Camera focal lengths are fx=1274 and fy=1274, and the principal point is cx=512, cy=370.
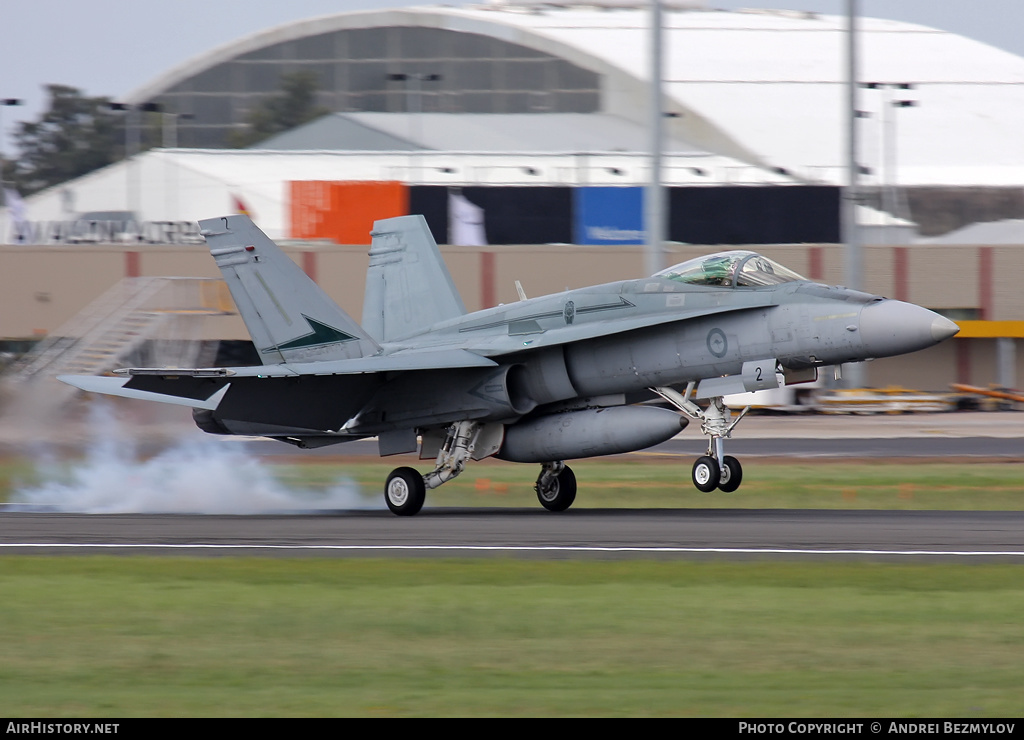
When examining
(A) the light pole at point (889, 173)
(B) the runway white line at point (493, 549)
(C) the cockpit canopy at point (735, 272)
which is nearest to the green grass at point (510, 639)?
(B) the runway white line at point (493, 549)

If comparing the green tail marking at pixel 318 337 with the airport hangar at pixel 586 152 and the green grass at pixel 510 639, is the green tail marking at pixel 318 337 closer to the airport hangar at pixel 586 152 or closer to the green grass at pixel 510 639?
the green grass at pixel 510 639

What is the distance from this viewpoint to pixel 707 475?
15.1m

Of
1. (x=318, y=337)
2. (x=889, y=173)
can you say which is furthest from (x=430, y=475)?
(x=889, y=173)

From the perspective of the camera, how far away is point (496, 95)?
85312mm

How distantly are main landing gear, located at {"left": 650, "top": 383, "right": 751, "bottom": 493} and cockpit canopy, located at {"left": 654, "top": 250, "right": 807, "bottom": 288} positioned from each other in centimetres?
137

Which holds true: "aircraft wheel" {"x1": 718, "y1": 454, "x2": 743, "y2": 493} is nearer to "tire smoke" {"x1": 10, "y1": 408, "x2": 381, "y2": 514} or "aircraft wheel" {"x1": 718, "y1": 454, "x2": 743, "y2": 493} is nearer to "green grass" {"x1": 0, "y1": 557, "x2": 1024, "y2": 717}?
"green grass" {"x1": 0, "y1": 557, "x2": 1024, "y2": 717}

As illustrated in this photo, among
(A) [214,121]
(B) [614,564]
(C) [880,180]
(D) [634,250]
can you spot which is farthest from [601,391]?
(A) [214,121]

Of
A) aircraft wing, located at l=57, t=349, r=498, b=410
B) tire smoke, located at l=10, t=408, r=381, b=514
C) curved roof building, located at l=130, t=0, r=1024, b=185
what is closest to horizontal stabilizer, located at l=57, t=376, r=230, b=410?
aircraft wing, located at l=57, t=349, r=498, b=410

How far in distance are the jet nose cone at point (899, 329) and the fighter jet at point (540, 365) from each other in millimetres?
16

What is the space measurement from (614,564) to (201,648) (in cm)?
433

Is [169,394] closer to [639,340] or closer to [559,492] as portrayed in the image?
[559,492]

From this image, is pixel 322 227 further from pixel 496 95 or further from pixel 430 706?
pixel 430 706

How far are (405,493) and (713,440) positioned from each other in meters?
4.27

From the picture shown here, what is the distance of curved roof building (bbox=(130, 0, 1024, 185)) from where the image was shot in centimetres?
7506
